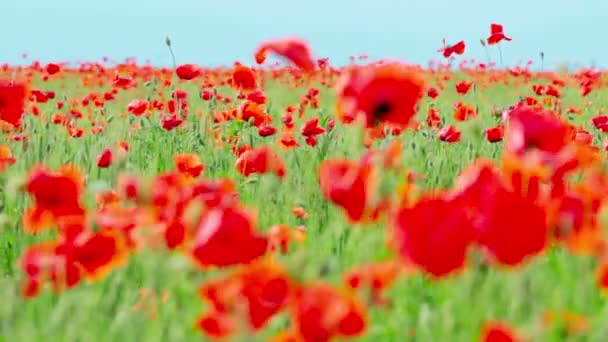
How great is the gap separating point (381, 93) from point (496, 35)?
2.50m

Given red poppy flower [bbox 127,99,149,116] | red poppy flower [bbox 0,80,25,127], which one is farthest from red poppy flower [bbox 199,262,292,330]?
red poppy flower [bbox 127,99,149,116]

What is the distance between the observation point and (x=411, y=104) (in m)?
1.59

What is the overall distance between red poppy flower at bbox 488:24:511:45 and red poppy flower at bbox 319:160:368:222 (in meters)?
2.54

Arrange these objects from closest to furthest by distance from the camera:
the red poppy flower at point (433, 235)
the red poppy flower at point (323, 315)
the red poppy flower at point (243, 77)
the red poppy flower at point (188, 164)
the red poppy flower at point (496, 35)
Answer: the red poppy flower at point (323, 315), the red poppy flower at point (433, 235), the red poppy flower at point (188, 164), the red poppy flower at point (243, 77), the red poppy flower at point (496, 35)

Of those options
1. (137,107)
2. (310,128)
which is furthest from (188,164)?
(137,107)

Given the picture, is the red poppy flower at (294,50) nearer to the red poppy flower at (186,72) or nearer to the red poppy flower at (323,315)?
the red poppy flower at (323,315)

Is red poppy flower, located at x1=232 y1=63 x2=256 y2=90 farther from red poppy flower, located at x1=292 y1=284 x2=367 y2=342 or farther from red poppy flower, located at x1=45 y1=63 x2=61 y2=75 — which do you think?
red poppy flower, located at x1=292 y1=284 x2=367 y2=342

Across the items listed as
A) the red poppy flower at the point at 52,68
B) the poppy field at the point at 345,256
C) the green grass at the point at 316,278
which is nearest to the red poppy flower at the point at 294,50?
the poppy field at the point at 345,256

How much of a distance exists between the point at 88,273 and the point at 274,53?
728 mm

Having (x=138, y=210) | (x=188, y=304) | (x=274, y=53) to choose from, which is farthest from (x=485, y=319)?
(x=274, y=53)

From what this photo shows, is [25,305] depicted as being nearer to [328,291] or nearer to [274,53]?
[274,53]

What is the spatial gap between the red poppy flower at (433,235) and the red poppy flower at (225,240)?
20cm

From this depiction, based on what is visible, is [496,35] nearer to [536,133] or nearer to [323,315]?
[536,133]

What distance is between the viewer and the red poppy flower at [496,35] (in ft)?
12.9
